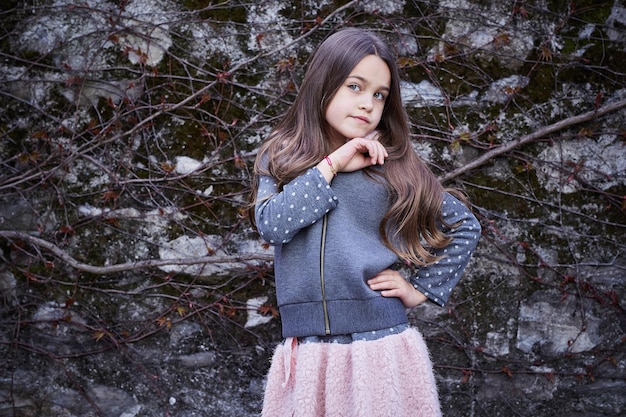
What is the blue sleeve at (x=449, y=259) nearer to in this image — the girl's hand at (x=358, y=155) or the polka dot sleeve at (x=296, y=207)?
the girl's hand at (x=358, y=155)

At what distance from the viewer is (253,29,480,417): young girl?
1.73 m

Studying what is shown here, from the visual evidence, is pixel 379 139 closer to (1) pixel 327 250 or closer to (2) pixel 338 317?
(1) pixel 327 250

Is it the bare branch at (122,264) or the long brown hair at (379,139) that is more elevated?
the long brown hair at (379,139)

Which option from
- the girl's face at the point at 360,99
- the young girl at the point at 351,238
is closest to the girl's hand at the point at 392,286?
the young girl at the point at 351,238

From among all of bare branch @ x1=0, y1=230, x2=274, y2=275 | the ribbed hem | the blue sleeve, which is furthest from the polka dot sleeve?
bare branch @ x1=0, y1=230, x2=274, y2=275

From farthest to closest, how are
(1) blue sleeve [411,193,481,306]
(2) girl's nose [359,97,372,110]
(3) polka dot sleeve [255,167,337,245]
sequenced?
(1) blue sleeve [411,193,481,306] → (2) girl's nose [359,97,372,110] → (3) polka dot sleeve [255,167,337,245]

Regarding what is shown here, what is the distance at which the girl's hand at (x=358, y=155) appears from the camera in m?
1.80

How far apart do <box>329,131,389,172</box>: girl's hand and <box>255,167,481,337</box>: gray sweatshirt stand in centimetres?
4

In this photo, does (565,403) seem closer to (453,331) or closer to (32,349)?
(453,331)

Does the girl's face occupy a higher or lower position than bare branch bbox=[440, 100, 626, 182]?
higher

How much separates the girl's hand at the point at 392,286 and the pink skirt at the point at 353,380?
122 millimetres

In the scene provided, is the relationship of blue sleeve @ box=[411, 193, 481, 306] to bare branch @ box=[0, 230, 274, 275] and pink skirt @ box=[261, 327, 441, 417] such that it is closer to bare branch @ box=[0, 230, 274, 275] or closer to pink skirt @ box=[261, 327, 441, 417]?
pink skirt @ box=[261, 327, 441, 417]

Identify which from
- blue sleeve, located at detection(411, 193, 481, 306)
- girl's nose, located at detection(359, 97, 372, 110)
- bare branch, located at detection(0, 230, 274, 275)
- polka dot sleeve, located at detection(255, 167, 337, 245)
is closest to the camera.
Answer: polka dot sleeve, located at detection(255, 167, 337, 245)

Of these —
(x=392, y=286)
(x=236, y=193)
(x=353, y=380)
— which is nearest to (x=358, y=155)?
(x=392, y=286)
